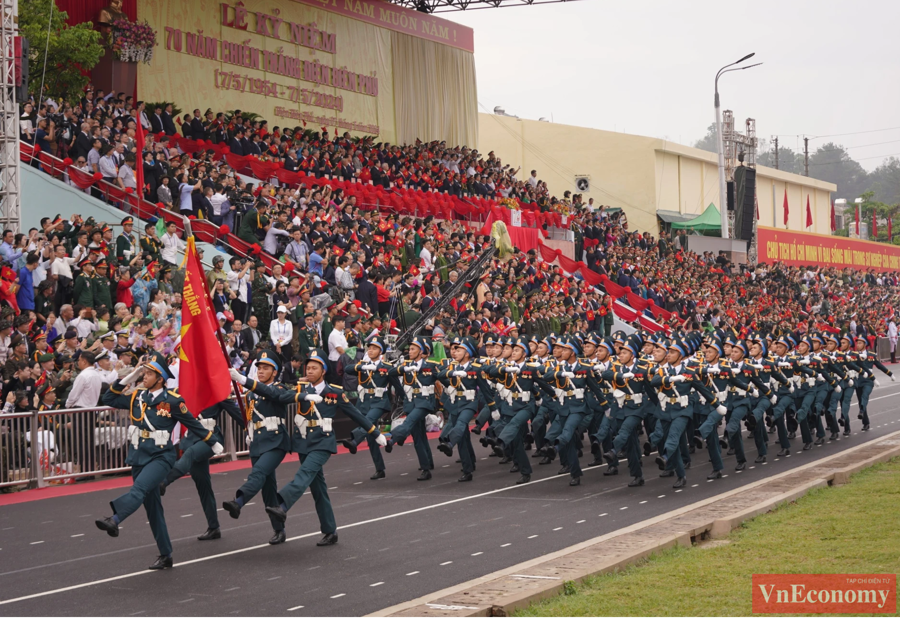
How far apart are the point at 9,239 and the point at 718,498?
10.8 meters

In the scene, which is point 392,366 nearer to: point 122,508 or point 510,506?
point 510,506

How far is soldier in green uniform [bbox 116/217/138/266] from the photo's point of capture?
58.0ft

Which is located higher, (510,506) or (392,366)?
(392,366)

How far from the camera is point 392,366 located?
15.0 metres

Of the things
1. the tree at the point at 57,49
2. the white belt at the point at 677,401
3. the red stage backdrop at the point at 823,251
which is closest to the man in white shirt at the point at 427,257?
the tree at the point at 57,49

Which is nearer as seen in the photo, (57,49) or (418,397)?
(418,397)

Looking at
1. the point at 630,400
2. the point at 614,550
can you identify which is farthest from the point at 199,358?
the point at 630,400

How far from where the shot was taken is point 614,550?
887 cm

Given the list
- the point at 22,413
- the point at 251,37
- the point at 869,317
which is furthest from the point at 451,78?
the point at 22,413

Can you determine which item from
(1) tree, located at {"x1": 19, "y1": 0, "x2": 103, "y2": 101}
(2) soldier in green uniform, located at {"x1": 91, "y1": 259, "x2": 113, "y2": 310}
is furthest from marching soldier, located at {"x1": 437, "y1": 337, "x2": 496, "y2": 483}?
(1) tree, located at {"x1": 19, "y1": 0, "x2": 103, "y2": 101}

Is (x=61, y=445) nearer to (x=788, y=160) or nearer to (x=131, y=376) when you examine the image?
(x=131, y=376)

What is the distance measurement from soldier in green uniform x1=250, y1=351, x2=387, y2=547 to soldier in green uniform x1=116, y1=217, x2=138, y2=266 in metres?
8.27

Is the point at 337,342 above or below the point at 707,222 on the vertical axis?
below

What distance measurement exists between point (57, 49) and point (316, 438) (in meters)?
16.7
